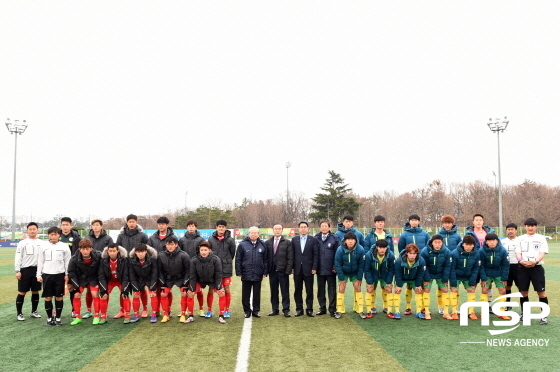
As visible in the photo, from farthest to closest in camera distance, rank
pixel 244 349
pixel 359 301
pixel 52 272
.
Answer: pixel 359 301 < pixel 52 272 < pixel 244 349

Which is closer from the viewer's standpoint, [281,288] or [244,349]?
[244,349]

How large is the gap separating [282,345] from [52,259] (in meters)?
4.49

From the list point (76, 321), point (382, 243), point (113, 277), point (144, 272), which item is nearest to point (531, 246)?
point (382, 243)

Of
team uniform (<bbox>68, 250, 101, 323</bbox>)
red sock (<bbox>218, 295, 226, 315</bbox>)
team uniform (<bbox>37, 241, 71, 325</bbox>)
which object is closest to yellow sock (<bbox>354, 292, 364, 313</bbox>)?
red sock (<bbox>218, 295, 226, 315</bbox>)

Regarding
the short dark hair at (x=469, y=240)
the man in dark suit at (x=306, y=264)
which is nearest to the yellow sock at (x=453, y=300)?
the short dark hair at (x=469, y=240)

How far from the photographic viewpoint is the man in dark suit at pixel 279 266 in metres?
7.71

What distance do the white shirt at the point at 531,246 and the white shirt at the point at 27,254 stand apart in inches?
353

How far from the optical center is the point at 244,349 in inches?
215

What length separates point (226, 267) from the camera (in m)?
7.68

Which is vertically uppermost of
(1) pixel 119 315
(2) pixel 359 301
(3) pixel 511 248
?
(3) pixel 511 248

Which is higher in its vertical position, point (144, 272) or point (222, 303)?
point (144, 272)

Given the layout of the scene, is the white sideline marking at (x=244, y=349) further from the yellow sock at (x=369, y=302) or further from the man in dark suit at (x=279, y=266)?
the yellow sock at (x=369, y=302)

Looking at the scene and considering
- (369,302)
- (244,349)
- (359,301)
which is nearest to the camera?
(244,349)

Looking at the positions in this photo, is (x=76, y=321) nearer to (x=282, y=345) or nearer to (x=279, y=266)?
(x=279, y=266)
